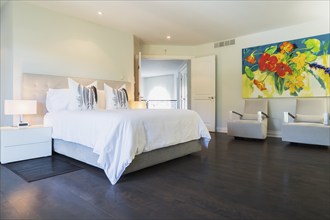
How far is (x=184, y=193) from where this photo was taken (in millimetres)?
1965

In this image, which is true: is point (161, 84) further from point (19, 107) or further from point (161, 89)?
point (19, 107)

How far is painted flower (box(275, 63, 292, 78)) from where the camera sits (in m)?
4.97

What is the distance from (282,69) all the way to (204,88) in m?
2.06

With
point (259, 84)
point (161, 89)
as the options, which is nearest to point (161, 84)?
point (161, 89)

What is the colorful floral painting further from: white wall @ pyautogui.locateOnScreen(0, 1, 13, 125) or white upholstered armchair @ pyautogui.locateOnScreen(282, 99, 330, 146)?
white wall @ pyautogui.locateOnScreen(0, 1, 13, 125)

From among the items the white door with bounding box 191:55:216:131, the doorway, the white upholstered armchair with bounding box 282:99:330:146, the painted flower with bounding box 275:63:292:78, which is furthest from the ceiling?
the doorway

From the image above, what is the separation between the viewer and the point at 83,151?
280 cm

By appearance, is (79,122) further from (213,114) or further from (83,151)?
(213,114)

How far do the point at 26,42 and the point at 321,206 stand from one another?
182 inches

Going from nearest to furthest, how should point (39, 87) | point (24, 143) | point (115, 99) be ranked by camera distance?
point (24, 143)
point (39, 87)
point (115, 99)

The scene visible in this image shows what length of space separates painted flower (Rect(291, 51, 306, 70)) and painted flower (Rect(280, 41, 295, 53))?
184 mm

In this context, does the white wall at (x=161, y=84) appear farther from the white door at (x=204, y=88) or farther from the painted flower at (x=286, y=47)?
the painted flower at (x=286, y=47)

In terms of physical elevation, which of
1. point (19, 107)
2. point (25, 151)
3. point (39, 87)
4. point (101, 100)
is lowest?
point (25, 151)

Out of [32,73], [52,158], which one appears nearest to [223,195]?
[52,158]
